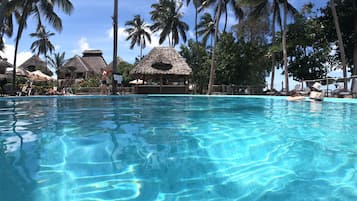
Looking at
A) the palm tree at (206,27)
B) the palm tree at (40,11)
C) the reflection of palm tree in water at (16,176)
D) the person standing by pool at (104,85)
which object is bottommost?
the reflection of palm tree in water at (16,176)

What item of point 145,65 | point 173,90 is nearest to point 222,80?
point 173,90

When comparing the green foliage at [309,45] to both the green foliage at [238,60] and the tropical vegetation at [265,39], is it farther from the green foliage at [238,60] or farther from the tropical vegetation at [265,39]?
the green foliage at [238,60]

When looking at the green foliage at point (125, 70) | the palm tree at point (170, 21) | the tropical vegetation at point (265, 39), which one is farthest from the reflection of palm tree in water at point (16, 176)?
the palm tree at point (170, 21)

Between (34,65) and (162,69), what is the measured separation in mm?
24350

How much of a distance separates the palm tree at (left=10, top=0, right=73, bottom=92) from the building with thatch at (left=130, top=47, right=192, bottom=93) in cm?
693

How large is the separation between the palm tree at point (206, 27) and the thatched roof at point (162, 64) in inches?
353

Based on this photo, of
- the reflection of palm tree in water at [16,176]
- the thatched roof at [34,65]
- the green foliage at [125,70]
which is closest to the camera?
the reflection of palm tree in water at [16,176]

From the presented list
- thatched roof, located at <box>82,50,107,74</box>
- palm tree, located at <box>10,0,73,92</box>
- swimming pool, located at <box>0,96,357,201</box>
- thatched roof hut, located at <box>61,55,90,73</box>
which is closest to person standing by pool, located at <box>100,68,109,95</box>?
palm tree, located at <box>10,0,73,92</box>

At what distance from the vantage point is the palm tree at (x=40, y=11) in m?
20.1

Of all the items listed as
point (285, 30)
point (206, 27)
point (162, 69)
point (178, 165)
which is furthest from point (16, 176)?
point (206, 27)

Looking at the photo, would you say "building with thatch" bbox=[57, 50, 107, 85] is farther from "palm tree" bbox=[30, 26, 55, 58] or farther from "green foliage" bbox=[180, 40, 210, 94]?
"green foliage" bbox=[180, 40, 210, 94]

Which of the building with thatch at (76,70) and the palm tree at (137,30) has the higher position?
the palm tree at (137,30)

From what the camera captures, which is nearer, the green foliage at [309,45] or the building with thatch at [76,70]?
the green foliage at [309,45]

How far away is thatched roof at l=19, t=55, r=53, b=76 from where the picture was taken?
40.7 m
